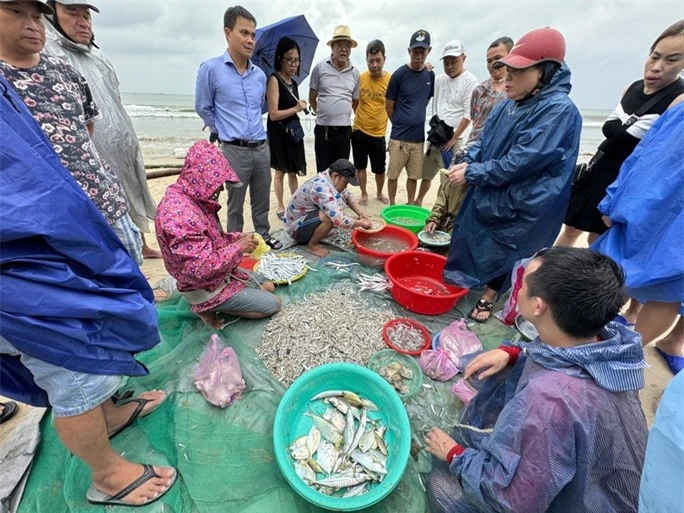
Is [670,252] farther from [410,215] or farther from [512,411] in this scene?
[410,215]

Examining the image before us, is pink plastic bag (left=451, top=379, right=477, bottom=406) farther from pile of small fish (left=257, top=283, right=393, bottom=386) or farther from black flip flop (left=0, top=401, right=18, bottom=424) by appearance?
black flip flop (left=0, top=401, right=18, bottom=424)

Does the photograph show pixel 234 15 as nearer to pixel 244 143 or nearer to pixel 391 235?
pixel 244 143

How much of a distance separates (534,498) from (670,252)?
5.95 feet

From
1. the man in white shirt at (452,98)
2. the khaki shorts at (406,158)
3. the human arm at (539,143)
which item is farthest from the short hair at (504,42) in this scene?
the human arm at (539,143)

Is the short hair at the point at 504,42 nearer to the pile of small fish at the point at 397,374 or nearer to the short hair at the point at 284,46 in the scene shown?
the short hair at the point at 284,46

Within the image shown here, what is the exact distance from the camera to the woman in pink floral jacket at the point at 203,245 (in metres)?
2.15

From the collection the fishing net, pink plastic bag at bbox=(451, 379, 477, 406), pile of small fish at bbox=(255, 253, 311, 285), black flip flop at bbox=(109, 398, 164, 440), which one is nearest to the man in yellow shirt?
pile of small fish at bbox=(255, 253, 311, 285)

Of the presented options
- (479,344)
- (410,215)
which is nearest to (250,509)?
(479,344)

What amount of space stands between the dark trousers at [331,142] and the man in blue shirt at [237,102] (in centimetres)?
141

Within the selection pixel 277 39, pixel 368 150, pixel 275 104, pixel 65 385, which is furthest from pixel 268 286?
pixel 277 39

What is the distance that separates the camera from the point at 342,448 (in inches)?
70.9

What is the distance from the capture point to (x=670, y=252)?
194cm

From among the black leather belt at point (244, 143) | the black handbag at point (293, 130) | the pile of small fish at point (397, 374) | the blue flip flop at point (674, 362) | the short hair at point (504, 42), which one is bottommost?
the blue flip flop at point (674, 362)

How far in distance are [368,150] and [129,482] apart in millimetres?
5080
